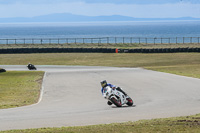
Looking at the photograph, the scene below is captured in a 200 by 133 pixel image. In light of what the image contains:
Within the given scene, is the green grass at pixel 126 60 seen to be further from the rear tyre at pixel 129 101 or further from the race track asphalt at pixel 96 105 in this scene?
the rear tyre at pixel 129 101

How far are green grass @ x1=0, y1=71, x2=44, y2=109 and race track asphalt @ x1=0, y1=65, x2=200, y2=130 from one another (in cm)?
94

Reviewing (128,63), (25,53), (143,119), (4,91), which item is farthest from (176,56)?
(143,119)

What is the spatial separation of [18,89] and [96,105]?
40.6 ft

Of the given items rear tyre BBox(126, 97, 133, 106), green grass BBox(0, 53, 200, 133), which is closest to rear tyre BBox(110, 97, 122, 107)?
rear tyre BBox(126, 97, 133, 106)

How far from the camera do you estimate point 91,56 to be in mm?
71812

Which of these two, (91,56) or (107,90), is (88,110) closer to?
(107,90)

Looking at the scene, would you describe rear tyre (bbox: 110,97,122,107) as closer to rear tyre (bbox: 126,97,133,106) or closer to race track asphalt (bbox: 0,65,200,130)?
race track asphalt (bbox: 0,65,200,130)

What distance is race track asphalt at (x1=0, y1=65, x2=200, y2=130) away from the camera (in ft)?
58.5

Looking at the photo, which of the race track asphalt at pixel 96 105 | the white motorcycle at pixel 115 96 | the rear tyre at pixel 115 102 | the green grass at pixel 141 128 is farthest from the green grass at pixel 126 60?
the green grass at pixel 141 128

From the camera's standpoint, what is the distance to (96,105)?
2348 cm

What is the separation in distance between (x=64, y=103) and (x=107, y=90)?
3708 millimetres

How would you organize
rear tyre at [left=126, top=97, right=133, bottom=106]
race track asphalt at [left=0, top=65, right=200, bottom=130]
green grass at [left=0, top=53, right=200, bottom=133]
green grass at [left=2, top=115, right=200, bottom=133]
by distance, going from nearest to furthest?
1. green grass at [left=2, top=115, right=200, bottom=133]
2. race track asphalt at [left=0, top=65, right=200, bottom=130]
3. rear tyre at [left=126, top=97, right=133, bottom=106]
4. green grass at [left=0, top=53, right=200, bottom=133]

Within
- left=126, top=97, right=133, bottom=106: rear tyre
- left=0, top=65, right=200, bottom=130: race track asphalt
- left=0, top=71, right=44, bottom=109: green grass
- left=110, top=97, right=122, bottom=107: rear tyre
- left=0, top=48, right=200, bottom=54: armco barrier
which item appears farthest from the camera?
left=0, top=48, right=200, bottom=54: armco barrier

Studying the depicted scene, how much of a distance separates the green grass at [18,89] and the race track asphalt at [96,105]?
37.1 inches
